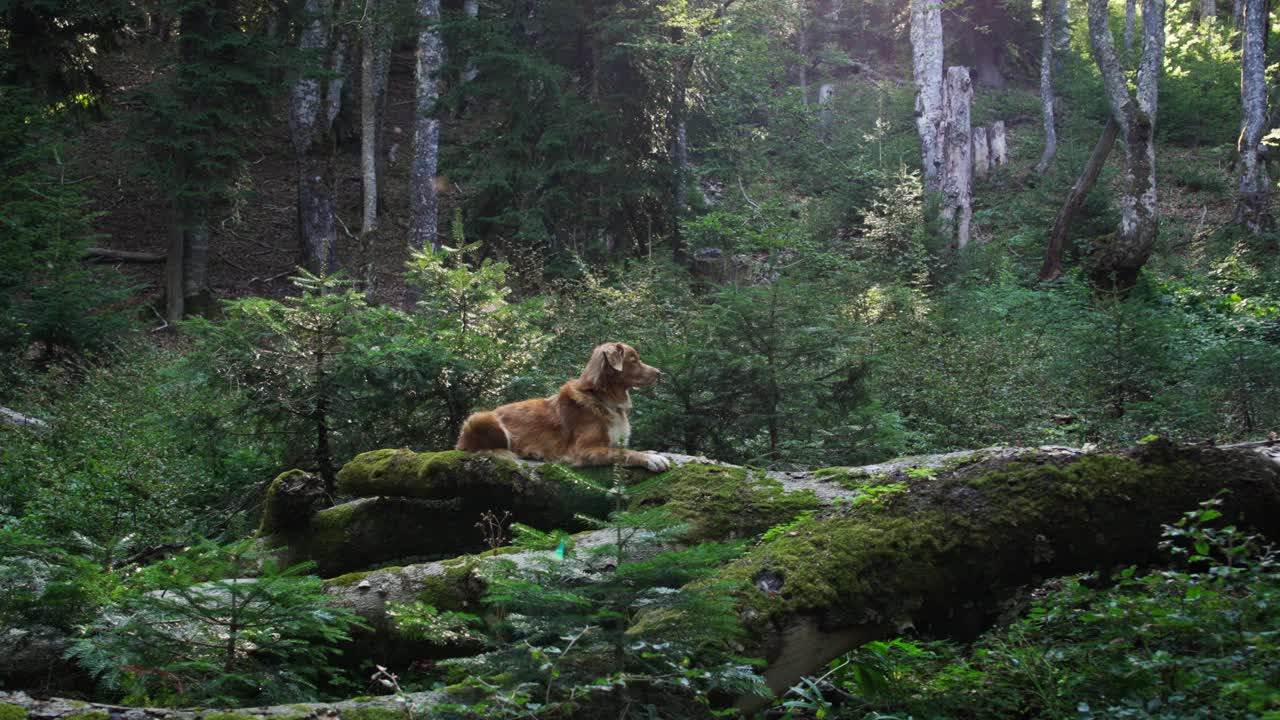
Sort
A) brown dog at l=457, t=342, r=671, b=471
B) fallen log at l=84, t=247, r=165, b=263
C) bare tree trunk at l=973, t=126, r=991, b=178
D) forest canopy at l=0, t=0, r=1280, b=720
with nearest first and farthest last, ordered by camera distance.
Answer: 1. forest canopy at l=0, t=0, r=1280, b=720
2. brown dog at l=457, t=342, r=671, b=471
3. fallen log at l=84, t=247, r=165, b=263
4. bare tree trunk at l=973, t=126, r=991, b=178

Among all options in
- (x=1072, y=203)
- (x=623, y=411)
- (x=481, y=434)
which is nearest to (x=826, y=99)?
(x=1072, y=203)

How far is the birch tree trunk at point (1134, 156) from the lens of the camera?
17.6 m

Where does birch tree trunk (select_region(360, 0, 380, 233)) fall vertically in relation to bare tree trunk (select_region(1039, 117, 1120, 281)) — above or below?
above

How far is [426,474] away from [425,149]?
14.1m

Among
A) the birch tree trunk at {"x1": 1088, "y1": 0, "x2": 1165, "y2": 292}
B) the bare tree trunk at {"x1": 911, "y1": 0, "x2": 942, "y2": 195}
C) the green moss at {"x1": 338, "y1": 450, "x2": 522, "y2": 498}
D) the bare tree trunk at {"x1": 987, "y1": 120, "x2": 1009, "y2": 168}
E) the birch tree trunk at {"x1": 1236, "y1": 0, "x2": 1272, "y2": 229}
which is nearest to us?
the green moss at {"x1": 338, "y1": 450, "x2": 522, "y2": 498}

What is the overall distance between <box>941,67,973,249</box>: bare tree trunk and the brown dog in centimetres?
1638

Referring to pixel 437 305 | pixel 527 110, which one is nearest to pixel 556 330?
pixel 437 305

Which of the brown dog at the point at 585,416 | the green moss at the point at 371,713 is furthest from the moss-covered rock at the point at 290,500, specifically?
the green moss at the point at 371,713

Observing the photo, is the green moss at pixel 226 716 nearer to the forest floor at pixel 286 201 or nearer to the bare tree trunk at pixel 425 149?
the bare tree trunk at pixel 425 149

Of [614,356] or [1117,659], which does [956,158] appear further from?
[1117,659]

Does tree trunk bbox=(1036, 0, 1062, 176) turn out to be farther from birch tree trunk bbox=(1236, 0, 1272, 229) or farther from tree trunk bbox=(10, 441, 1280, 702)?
tree trunk bbox=(10, 441, 1280, 702)

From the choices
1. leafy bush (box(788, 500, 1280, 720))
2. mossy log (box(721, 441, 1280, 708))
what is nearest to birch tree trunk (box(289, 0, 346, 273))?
mossy log (box(721, 441, 1280, 708))

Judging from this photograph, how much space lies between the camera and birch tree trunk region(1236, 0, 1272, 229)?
66.8 feet

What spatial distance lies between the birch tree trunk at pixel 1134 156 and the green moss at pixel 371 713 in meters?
17.1
